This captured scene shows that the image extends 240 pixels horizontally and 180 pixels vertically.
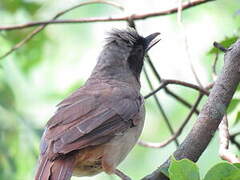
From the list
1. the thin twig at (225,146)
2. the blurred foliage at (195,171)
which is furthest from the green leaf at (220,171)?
the thin twig at (225,146)

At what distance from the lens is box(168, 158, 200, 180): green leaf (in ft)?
8.20

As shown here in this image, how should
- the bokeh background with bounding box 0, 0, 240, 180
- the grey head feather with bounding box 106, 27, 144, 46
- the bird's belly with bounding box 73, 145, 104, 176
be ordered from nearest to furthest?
the bird's belly with bounding box 73, 145, 104, 176, the grey head feather with bounding box 106, 27, 144, 46, the bokeh background with bounding box 0, 0, 240, 180

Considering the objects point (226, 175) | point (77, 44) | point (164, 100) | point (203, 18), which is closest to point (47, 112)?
point (77, 44)

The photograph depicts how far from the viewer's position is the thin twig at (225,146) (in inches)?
127

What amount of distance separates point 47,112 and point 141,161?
128cm

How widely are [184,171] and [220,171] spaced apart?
16 centimetres

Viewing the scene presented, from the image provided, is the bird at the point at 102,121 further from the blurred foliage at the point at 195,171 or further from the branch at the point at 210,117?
the blurred foliage at the point at 195,171

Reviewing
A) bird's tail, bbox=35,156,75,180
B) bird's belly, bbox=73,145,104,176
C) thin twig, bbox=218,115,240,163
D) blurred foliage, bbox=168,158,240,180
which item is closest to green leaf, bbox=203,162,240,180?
blurred foliage, bbox=168,158,240,180

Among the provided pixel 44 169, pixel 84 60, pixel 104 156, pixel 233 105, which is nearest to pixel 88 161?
pixel 104 156

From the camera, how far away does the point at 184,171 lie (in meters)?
2.51

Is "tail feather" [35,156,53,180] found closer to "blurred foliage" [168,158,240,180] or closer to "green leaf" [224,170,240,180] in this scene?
"blurred foliage" [168,158,240,180]

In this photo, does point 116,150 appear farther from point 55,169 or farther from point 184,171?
Result: point 184,171

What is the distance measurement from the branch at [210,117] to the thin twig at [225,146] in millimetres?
105

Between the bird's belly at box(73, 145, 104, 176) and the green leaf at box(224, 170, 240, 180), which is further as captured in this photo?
the bird's belly at box(73, 145, 104, 176)
